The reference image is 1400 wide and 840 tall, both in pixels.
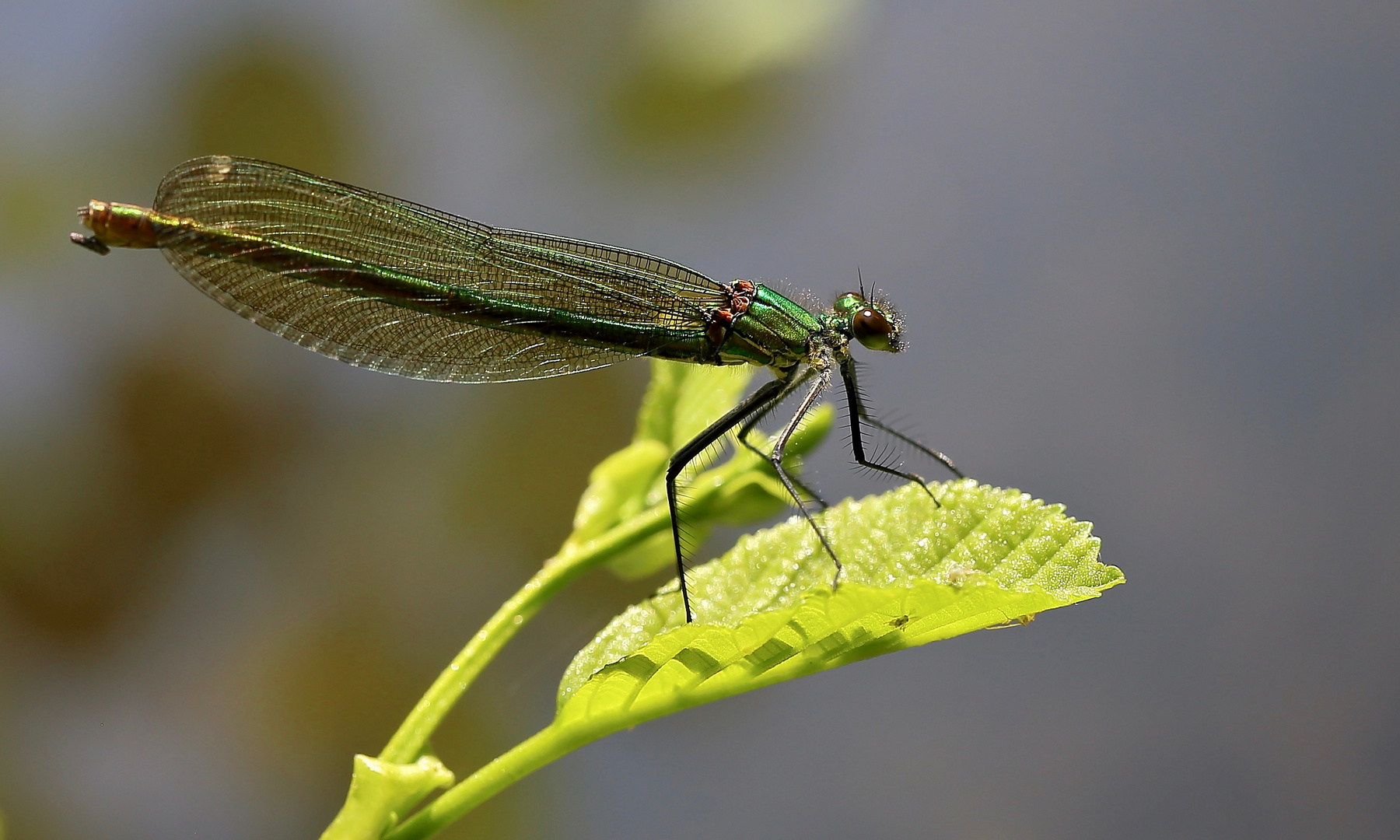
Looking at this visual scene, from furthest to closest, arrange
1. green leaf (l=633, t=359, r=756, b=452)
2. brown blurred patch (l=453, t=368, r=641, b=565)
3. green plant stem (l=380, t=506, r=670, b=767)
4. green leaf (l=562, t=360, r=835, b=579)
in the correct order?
brown blurred patch (l=453, t=368, r=641, b=565) < green leaf (l=633, t=359, r=756, b=452) < green leaf (l=562, t=360, r=835, b=579) < green plant stem (l=380, t=506, r=670, b=767)

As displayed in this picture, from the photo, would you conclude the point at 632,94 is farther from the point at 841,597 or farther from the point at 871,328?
the point at 841,597

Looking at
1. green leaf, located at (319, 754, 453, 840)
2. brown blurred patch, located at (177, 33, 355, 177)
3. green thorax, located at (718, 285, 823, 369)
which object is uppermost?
brown blurred patch, located at (177, 33, 355, 177)

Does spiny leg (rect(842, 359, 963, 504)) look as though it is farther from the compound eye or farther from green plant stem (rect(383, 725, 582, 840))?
green plant stem (rect(383, 725, 582, 840))

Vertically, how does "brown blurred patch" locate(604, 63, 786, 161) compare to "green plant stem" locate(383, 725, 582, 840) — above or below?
above

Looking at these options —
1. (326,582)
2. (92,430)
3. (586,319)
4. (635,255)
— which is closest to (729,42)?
(635,255)

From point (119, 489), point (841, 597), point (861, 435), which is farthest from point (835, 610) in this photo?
point (119, 489)

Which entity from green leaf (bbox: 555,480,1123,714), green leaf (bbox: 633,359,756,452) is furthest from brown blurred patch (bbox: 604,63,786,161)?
green leaf (bbox: 555,480,1123,714)

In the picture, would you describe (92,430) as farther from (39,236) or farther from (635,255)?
(635,255)

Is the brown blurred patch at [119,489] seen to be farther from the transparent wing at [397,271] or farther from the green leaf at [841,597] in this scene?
the green leaf at [841,597]
